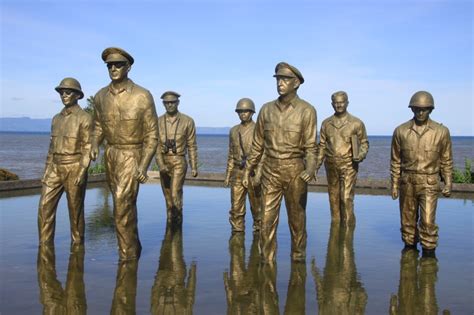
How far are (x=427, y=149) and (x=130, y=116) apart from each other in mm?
4452

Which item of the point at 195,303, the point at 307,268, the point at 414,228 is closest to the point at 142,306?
the point at 195,303

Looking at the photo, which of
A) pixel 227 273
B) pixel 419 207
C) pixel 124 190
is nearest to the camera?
pixel 227 273

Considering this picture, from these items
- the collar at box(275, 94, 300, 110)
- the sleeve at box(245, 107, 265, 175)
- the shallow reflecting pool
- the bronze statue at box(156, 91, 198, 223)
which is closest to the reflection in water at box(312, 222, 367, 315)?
the shallow reflecting pool

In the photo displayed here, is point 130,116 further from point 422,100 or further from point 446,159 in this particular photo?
point 446,159

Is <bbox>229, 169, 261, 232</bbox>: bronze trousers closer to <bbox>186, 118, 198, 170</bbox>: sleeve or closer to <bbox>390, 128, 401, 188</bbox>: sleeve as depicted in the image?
<bbox>186, 118, 198, 170</bbox>: sleeve

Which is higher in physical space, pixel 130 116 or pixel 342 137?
pixel 130 116

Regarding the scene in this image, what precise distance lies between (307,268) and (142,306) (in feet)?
8.43

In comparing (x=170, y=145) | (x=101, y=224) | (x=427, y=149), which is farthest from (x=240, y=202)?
(x=427, y=149)

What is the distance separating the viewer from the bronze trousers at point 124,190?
298 inches

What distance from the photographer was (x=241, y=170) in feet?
34.1

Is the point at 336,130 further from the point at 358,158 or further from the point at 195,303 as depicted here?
the point at 195,303

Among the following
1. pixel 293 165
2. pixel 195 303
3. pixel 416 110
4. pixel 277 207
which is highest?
pixel 416 110

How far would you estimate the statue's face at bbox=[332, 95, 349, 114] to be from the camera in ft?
36.6

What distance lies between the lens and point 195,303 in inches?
230
